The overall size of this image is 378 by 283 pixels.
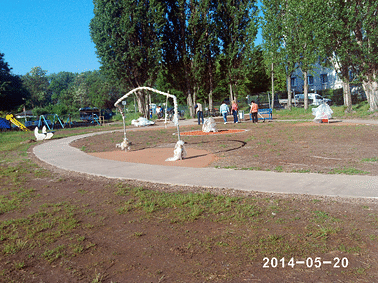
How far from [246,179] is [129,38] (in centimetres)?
3553

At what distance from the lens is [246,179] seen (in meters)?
7.53

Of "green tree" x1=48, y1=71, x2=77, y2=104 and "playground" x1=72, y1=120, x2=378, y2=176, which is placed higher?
→ "green tree" x1=48, y1=71, x2=77, y2=104

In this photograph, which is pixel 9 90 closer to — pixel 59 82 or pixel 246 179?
pixel 246 179

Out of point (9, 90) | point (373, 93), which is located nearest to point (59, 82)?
point (9, 90)

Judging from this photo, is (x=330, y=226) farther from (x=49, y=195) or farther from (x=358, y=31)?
(x=358, y=31)

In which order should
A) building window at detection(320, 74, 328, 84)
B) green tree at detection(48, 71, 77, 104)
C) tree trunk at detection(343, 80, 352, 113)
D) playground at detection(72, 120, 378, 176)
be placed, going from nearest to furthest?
1. playground at detection(72, 120, 378, 176)
2. tree trunk at detection(343, 80, 352, 113)
3. building window at detection(320, 74, 328, 84)
4. green tree at detection(48, 71, 77, 104)

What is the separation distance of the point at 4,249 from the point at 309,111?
32.2 m

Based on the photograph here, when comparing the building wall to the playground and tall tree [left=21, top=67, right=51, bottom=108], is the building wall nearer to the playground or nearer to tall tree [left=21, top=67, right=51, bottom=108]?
the playground

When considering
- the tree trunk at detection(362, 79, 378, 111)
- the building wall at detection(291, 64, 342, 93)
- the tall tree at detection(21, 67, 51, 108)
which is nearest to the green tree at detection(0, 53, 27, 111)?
the building wall at detection(291, 64, 342, 93)

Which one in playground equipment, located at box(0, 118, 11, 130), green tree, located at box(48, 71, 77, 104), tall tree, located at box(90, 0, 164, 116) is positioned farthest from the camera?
green tree, located at box(48, 71, 77, 104)

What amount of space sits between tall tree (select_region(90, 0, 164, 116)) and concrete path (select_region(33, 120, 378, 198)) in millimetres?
31182

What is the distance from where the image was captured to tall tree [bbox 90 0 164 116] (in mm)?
39000

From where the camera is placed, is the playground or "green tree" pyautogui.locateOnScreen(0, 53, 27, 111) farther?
"green tree" pyautogui.locateOnScreen(0, 53, 27, 111)

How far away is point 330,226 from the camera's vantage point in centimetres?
470
